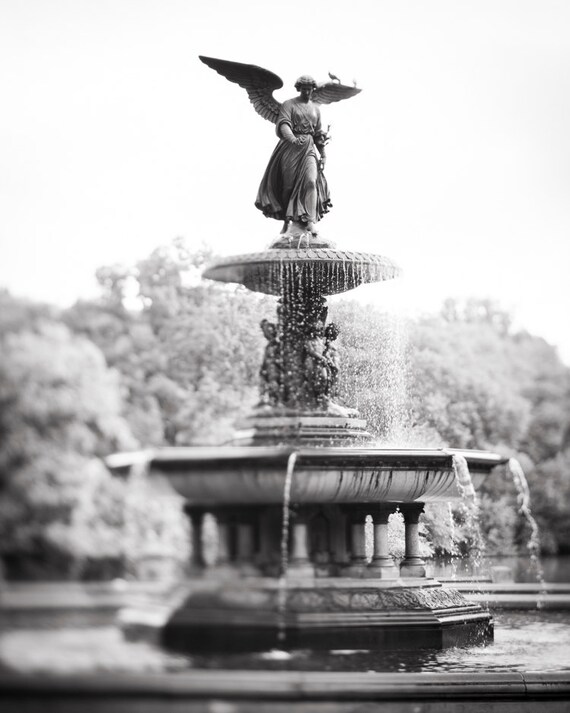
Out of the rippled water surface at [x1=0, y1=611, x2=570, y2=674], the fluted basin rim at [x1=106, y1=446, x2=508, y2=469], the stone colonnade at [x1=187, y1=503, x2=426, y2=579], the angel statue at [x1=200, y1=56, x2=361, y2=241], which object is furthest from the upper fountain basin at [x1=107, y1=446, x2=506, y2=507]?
the angel statue at [x1=200, y1=56, x2=361, y2=241]

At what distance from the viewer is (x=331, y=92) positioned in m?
11.4

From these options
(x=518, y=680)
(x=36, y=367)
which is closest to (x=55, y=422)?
(x=36, y=367)

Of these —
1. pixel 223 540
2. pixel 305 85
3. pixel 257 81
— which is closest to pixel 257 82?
pixel 257 81

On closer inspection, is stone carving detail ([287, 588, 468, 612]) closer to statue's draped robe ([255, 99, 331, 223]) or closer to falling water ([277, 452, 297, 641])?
falling water ([277, 452, 297, 641])

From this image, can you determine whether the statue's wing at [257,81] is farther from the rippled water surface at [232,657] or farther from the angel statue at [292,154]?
the rippled water surface at [232,657]

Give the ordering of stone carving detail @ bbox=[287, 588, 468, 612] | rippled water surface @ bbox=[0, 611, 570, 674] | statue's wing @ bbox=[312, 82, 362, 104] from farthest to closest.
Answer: statue's wing @ bbox=[312, 82, 362, 104]
stone carving detail @ bbox=[287, 588, 468, 612]
rippled water surface @ bbox=[0, 611, 570, 674]

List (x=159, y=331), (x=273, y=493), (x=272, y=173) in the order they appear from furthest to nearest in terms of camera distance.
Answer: (x=272, y=173) < (x=159, y=331) < (x=273, y=493)

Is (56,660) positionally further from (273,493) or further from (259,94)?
(259,94)

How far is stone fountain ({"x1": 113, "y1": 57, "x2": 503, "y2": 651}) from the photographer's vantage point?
845 centimetres

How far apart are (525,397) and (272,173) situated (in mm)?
16631

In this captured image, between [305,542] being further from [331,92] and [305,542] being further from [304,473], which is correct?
[331,92]

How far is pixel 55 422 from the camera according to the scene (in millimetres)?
8422

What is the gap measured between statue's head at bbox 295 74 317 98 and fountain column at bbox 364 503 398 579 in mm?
3608

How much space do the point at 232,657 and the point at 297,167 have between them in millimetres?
4479
